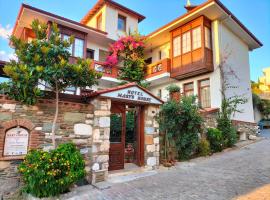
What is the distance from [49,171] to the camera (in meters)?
4.64

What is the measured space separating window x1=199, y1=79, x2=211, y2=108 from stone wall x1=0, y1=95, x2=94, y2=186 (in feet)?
28.0

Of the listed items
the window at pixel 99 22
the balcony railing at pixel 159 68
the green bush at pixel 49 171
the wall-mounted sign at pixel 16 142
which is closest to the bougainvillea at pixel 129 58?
the balcony railing at pixel 159 68

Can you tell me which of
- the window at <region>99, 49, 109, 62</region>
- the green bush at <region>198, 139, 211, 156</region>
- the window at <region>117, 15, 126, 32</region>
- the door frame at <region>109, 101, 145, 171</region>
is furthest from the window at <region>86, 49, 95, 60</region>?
the green bush at <region>198, 139, 211, 156</region>

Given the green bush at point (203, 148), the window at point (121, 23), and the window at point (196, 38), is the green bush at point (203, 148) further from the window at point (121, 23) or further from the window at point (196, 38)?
the window at point (121, 23)

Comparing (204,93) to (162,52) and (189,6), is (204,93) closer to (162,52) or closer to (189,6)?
(162,52)

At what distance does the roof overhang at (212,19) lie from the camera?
11492 mm

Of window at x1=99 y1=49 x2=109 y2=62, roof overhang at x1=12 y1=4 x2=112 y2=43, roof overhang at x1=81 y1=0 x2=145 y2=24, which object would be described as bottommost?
window at x1=99 y1=49 x2=109 y2=62

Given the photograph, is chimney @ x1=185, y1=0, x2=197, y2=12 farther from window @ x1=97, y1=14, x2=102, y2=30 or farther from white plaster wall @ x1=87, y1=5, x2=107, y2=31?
window @ x1=97, y1=14, x2=102, y2=30

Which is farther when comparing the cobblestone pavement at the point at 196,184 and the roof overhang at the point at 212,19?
the roof overhang at the point at 212,19

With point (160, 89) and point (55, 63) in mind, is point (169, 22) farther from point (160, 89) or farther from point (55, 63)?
point (55, 63)

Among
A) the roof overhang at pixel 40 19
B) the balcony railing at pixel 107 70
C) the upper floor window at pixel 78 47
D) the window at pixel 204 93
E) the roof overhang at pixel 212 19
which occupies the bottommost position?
the window at pixel 204 93

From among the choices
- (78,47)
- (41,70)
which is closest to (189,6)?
(78,47)

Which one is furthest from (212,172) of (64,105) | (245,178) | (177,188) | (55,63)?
(55,63)

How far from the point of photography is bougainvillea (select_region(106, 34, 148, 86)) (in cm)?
1338
